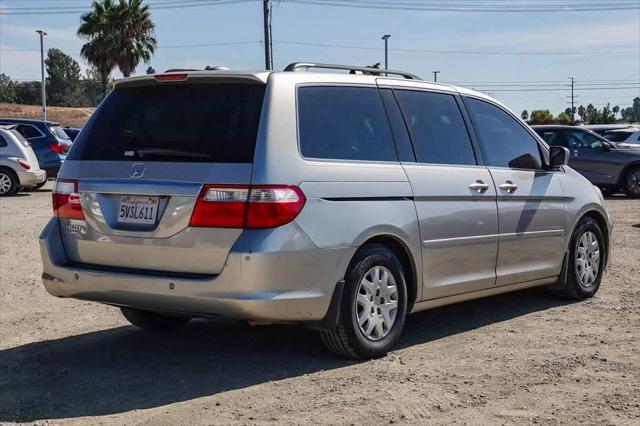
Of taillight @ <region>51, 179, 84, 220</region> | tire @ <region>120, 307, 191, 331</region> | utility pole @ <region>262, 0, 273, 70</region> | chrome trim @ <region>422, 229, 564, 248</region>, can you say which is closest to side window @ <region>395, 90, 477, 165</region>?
chrome trim @ <region>422, 229, 564, 248</region>

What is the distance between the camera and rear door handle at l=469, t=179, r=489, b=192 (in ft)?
21.6

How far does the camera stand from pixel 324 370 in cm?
559

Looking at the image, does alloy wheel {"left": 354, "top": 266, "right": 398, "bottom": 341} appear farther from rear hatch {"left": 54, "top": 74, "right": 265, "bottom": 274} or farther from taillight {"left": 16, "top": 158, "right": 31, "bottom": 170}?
taillight {"left": 16, "top": 158, "right": 31, "bottom": 170}

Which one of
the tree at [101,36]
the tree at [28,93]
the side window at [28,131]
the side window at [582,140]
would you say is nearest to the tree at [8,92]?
the tree at [28,93]

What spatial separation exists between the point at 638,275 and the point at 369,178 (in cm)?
465

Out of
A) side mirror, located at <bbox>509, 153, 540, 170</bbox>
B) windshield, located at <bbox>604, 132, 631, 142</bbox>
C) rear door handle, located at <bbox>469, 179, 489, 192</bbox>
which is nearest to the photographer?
rear door handle, located at <bbox>469, 179, 489, 192</bbox>

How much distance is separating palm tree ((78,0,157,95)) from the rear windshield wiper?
42.8m

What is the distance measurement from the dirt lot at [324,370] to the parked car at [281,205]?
0.36 m

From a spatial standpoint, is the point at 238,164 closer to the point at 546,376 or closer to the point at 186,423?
the point at 186,423

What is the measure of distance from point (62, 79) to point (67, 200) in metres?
97.2

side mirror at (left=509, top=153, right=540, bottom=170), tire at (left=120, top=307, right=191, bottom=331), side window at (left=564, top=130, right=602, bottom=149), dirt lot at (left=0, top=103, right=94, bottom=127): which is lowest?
tire at (left=120, top=307, right=191, bottom=331)

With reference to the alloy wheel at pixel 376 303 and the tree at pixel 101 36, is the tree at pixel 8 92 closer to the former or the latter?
the tree at pixel 101 36

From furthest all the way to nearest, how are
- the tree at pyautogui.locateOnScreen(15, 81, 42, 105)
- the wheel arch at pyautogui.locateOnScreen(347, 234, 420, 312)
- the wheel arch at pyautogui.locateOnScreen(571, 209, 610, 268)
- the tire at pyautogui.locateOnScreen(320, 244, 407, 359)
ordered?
the tree at pyautogui.locateOnScreen(15, 81, 42, 105)
the wheel arch at pyautogui.locateOnScreen(571, 209, 610, 268)
the wheel arch at pyautogui.locateOnScreen(347, 234, 420, 312)
the tire at pyautogui.locateOnScreen(320, 244, 407, 359)

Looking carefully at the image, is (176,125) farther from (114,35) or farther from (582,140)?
(114,35)
